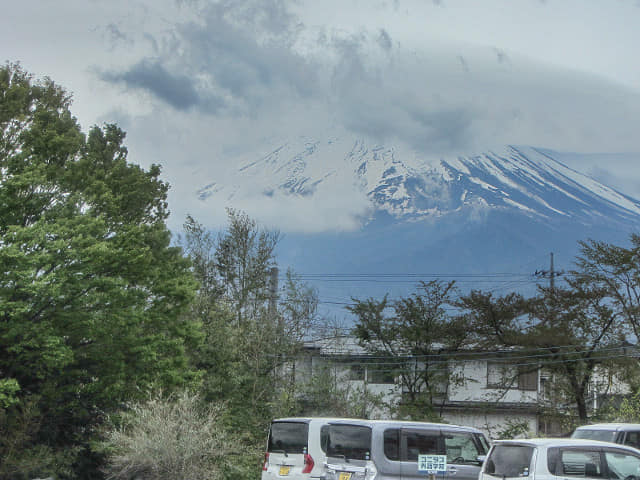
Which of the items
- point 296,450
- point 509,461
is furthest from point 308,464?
point 509,461

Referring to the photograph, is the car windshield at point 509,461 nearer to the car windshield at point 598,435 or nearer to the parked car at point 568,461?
the parked car at point 568,461

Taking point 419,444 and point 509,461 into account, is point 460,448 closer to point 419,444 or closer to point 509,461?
point 419,444

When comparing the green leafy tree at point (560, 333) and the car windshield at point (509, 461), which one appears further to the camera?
the green leafy tree at point (560, 333)

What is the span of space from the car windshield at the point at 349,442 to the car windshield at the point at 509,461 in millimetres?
3375

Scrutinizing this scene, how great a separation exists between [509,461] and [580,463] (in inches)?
46.2

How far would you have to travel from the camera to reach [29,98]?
33719 mm

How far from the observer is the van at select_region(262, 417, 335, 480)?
684 inches

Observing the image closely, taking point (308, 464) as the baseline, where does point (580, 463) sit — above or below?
above

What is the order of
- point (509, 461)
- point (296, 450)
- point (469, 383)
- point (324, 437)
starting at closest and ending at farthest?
point (509, 461) → point (324, 437) → point (296, 450) → point (469, 383)

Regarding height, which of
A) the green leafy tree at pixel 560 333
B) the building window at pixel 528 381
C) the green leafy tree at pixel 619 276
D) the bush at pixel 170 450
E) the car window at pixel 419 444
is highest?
the green leafy tree at pixel 619 276

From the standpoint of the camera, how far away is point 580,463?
1308cm

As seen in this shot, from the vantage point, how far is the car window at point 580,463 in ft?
42.6

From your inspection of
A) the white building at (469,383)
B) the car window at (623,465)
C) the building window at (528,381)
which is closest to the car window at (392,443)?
the car window at (623,465)

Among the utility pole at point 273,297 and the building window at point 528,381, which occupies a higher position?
the utility pole at point 273,297
